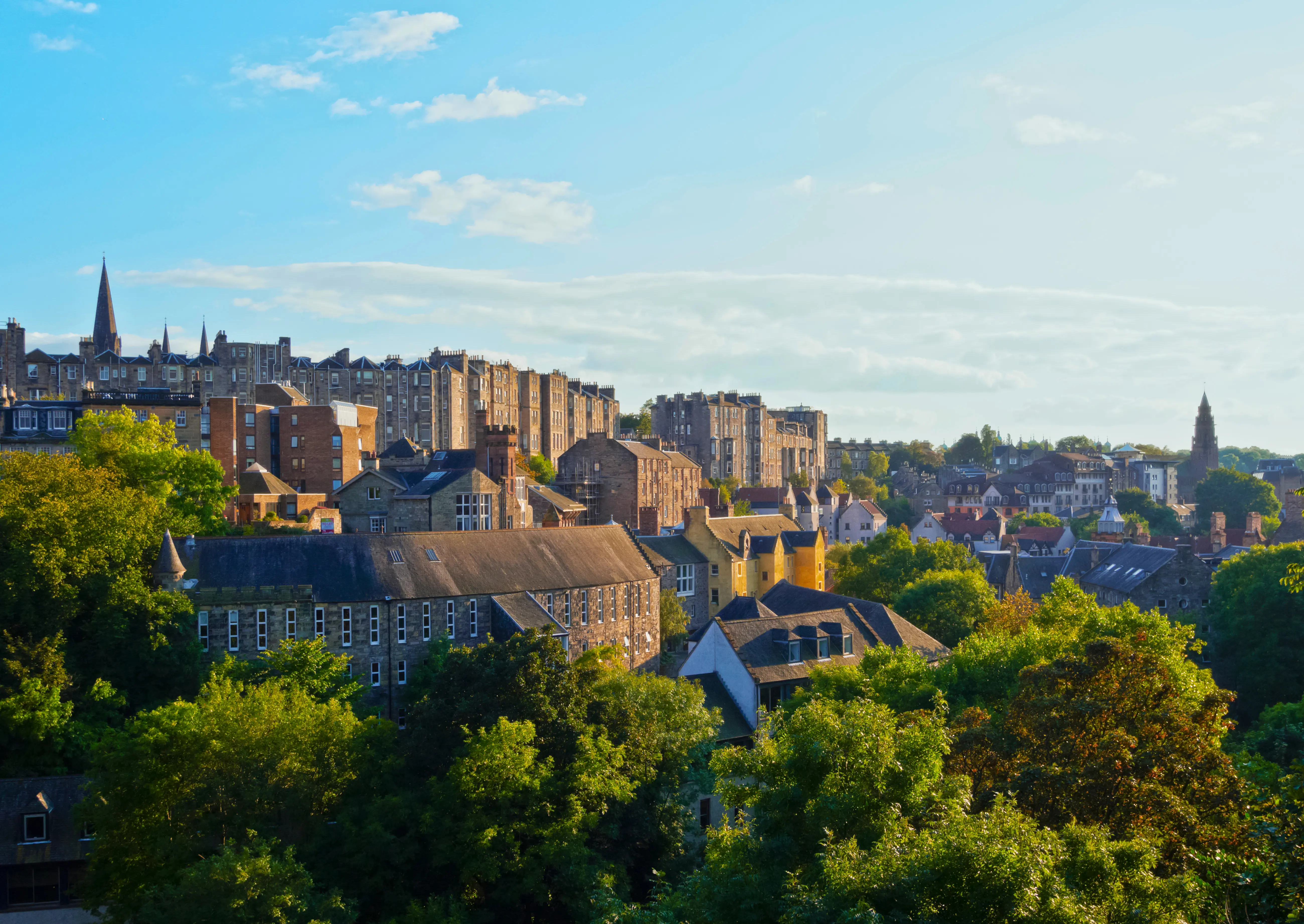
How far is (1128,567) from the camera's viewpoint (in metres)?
72.9

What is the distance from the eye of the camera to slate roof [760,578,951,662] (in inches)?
2146

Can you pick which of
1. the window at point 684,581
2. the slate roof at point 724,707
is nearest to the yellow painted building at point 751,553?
the window at point 684,581

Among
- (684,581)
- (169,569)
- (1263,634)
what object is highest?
(169,569)

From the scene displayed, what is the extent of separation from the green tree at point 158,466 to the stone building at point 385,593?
8042mm

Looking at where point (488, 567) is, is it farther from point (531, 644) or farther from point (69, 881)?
point (69, 881)

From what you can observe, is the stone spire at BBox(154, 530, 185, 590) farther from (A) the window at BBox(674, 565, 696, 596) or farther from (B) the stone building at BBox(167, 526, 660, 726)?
(A) the window at BBox(674, 565, 696, 596)

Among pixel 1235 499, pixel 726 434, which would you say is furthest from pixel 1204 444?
pixel 726 434

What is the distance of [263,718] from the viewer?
118 feet

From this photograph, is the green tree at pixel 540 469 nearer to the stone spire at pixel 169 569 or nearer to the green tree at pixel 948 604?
the green tree at pixel 948 604

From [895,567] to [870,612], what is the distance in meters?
24.3

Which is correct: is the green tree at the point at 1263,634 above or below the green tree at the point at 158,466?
below

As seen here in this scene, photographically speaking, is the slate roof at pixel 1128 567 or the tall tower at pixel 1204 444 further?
the tall tower at pixel 1204 444

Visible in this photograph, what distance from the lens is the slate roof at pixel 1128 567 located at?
224ft

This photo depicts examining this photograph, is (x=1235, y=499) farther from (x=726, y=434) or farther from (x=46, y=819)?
(x=46, y=819)
